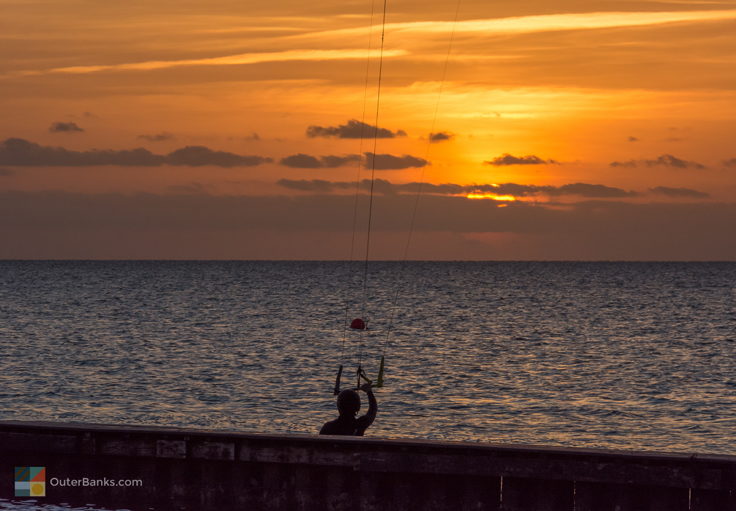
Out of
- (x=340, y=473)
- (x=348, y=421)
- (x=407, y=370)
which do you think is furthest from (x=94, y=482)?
(x=407, y=370)

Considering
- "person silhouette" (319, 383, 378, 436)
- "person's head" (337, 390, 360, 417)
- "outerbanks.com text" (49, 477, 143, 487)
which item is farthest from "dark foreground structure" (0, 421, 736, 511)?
"person's head" (337, 390, 360, 417)

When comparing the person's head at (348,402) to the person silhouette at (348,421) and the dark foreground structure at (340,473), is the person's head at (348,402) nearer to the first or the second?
the person silhouette at (348,421)

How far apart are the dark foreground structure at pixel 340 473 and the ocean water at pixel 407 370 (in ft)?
39.8

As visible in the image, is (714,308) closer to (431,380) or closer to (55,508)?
(431,380)

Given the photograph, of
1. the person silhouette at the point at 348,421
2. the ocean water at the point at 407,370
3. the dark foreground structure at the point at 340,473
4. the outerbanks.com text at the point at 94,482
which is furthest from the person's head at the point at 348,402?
the ocean water at the point at 407,370

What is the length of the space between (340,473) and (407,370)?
2930 cm

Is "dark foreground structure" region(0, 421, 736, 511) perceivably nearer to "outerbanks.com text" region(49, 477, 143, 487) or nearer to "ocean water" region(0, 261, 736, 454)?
"outerbanks.com text" region(49, 477, 143, 487)

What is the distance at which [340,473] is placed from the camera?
535 inches

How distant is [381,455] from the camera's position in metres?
13.4

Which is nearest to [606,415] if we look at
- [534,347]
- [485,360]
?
[485,360]

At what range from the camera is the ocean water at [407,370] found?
28.4m

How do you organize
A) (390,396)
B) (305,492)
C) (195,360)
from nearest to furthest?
(305,492) → (390,396) → (195,360)

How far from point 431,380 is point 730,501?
26255 millimetres

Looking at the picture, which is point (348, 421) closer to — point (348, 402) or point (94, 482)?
point (348, 402)
